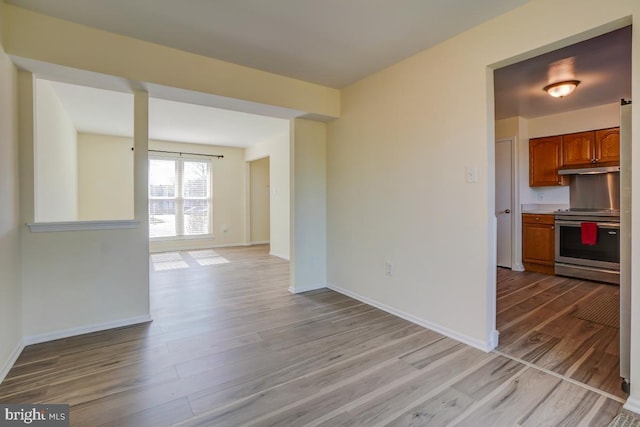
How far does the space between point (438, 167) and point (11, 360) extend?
348cm

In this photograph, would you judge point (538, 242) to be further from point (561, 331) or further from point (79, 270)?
point (79, 270)

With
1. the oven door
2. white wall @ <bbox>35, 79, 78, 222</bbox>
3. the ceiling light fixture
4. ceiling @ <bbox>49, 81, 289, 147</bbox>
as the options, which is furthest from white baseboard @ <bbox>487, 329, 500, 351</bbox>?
ceiling @ <bbox>49, 81, 289, 147</bbox>

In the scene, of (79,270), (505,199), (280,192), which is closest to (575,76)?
(505,199)

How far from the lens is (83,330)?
2623mm

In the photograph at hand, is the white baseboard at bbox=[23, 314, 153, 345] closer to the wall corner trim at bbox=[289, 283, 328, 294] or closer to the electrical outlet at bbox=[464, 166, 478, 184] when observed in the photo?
the wall corner trim at bbox=[289, 283, 328, 294]

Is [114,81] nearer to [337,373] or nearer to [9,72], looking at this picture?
[9,72]

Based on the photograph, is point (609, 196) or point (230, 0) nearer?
point (230, 0)

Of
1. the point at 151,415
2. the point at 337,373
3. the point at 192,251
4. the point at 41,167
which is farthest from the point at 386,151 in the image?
the point at 192,251

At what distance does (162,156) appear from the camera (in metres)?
6.69

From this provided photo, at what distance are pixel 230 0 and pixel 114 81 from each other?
1.28 m

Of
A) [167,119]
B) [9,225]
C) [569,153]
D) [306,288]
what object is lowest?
[306,288]

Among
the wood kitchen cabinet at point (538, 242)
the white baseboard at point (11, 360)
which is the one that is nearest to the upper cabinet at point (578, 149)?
the wood kitchen cabinet at point (538, 242)

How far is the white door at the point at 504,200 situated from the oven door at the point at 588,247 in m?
0.68

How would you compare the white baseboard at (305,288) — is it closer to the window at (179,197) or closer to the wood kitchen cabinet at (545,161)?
the wood kitchen cabinet at (545,161)
